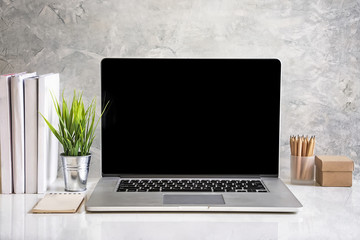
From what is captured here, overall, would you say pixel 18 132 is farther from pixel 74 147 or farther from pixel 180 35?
pixel 180 35

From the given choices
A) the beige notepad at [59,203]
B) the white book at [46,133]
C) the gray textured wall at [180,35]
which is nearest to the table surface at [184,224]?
the beige notepad at [59,203]

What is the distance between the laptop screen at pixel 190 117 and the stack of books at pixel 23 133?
0.18 m

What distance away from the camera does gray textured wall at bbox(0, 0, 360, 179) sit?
1583 millimetres

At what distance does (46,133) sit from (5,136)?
11 centimetres

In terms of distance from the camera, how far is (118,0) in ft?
5.19

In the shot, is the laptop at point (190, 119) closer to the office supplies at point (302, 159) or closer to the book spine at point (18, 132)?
the office supplies at point (302, 159)

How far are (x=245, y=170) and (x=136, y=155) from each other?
32cm

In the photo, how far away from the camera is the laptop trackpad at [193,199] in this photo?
4.19ft

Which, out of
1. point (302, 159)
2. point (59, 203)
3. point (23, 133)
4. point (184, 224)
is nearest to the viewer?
point (184, 224)

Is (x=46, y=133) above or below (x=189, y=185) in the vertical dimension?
above

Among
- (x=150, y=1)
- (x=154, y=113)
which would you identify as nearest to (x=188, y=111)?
(x=154, y=113)

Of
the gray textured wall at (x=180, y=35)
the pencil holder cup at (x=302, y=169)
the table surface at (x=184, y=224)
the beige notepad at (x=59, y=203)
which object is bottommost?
the table surface at (x=184, y=224)

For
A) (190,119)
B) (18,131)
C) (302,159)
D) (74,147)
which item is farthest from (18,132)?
(302,159)

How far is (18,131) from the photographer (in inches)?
54.9
